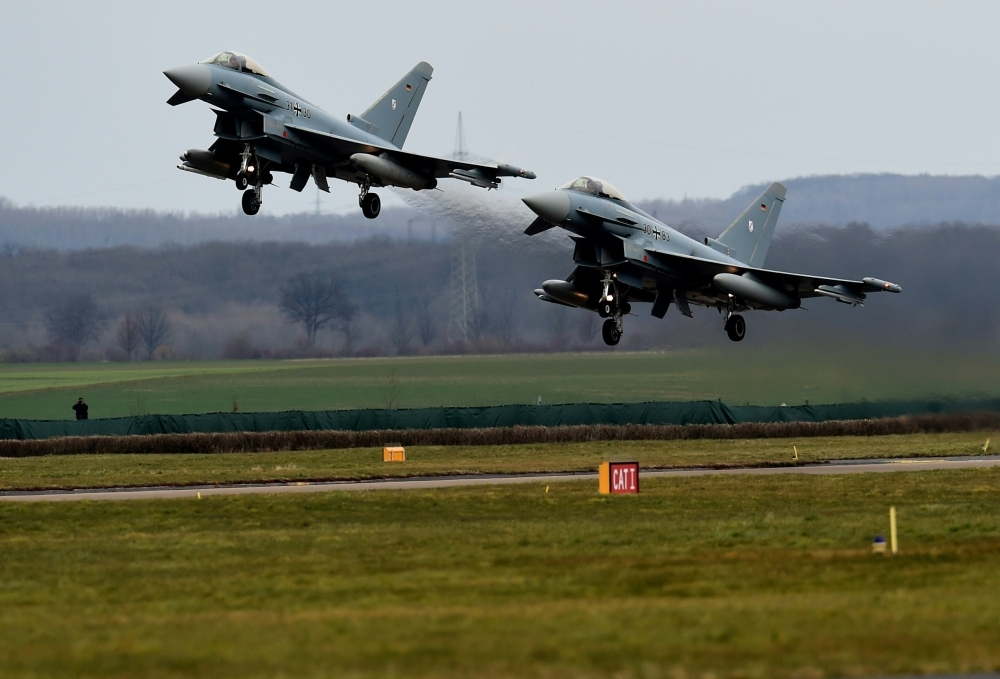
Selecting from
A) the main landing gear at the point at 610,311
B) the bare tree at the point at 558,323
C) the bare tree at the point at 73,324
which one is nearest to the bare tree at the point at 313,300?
the bare tree at the point at 73,324

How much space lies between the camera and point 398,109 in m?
42.7

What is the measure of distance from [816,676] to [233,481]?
28.6 metres

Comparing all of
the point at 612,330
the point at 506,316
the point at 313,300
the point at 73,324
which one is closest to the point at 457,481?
the point at 612,330

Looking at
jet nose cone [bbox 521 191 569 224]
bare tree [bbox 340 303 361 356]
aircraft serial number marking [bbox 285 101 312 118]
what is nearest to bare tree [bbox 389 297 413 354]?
bare tree [bbox 340 303 361 356]

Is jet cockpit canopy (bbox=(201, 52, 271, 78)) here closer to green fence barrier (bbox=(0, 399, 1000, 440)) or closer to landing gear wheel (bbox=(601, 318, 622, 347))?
landing gear wheel (bbox=(601, 318, 622, 347))

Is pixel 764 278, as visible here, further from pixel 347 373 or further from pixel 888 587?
pixel 347 373

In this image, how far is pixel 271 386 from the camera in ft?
288

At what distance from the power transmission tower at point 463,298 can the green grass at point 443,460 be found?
1873cm

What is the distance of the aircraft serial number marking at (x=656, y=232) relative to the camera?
144 ft

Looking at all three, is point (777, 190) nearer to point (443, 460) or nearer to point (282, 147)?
point (443, 460)

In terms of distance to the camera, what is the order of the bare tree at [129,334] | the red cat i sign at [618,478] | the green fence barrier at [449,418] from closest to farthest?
1. the red cat i sign at [618,478]
2. the green fence barrier at [449,418]
3. the bare tree at [129,334]

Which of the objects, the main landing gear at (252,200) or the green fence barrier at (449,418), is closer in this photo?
the main landing gear at (252,200)

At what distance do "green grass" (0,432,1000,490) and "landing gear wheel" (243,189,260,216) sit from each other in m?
8.08

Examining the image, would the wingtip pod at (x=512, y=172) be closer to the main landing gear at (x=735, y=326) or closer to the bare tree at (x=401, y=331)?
the main landing gear at (x=735, y=326)
